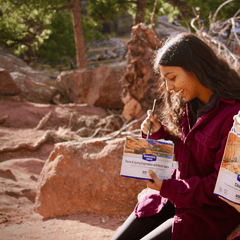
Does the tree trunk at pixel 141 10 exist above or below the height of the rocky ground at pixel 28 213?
above

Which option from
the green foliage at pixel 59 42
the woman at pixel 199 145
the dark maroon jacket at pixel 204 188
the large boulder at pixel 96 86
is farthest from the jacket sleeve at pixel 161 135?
the green foliage at pixel 59 42

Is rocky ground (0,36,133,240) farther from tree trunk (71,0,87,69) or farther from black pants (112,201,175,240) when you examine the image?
tree trunk (71,0,87,69)

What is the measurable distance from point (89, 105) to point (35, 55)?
7.86 m

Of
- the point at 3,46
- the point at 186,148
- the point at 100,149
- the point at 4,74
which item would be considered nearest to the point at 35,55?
the point at 3,46

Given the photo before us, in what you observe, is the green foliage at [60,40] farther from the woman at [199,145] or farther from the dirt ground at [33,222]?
the woman at [199,145]

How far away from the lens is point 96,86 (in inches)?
323

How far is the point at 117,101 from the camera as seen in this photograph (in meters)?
8.14

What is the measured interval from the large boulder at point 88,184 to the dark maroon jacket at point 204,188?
1256 millimetres

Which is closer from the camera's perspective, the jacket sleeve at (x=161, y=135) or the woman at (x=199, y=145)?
the woman at (x=199, y=145)

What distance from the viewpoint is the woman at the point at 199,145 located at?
119 centimetres

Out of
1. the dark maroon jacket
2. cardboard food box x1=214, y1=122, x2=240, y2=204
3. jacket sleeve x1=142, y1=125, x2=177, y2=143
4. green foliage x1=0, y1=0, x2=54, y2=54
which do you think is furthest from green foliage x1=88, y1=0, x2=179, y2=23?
cardboard food box x1=214, y1=122, x2=240, y2=204

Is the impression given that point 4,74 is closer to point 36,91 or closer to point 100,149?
point 36,91

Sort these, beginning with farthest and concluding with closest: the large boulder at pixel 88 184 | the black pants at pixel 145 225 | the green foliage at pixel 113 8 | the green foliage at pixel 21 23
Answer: the green foliage at pixel 113 8, the green foliage at pixel 21 23, the large boulder at pixel 88 184, the black pants at pixel 145 225

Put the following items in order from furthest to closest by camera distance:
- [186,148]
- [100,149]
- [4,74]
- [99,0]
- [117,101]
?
[99,0] < [117,101] < [4,74] < [100,149] < [186,148]
